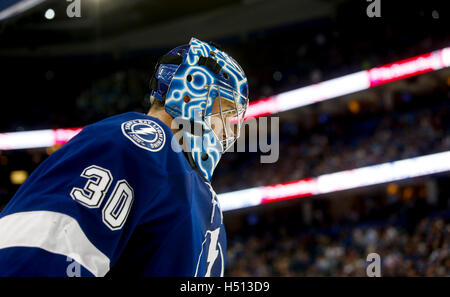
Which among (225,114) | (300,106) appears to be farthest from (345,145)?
(225,114)

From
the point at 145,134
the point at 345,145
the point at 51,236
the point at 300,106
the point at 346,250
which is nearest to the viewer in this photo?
the point at 51,236

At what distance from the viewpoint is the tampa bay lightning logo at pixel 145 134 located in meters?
0.97

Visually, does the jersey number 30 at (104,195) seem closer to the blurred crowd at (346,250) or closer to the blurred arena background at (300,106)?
the blurred crowd at (346,250)

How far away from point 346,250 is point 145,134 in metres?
12.1

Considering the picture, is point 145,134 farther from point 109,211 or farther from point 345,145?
point 345,145

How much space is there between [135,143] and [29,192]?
0.67ft

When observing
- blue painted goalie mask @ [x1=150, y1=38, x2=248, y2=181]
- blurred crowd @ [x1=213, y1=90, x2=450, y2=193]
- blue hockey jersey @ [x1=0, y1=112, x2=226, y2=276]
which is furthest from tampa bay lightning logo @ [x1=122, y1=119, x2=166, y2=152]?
blurred crowd @ [x1=213, y1=90, x2=450, y2=193]

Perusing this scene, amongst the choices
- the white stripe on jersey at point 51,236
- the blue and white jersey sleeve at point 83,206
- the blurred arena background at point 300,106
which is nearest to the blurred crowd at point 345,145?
the blurred arena background at point 300,106

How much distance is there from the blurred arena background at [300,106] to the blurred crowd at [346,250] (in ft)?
0.16

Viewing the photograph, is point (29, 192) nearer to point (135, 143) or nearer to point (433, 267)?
point (135, 143)

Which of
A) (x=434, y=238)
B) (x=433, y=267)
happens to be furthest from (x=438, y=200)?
(x=433, y=267)

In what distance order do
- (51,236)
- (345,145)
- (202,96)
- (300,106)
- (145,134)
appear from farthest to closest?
(300,106)
(345,145)
(202,96)
(145,134)
(51,236)

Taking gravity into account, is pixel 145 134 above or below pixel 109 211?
above

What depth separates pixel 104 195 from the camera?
2.81 feet
